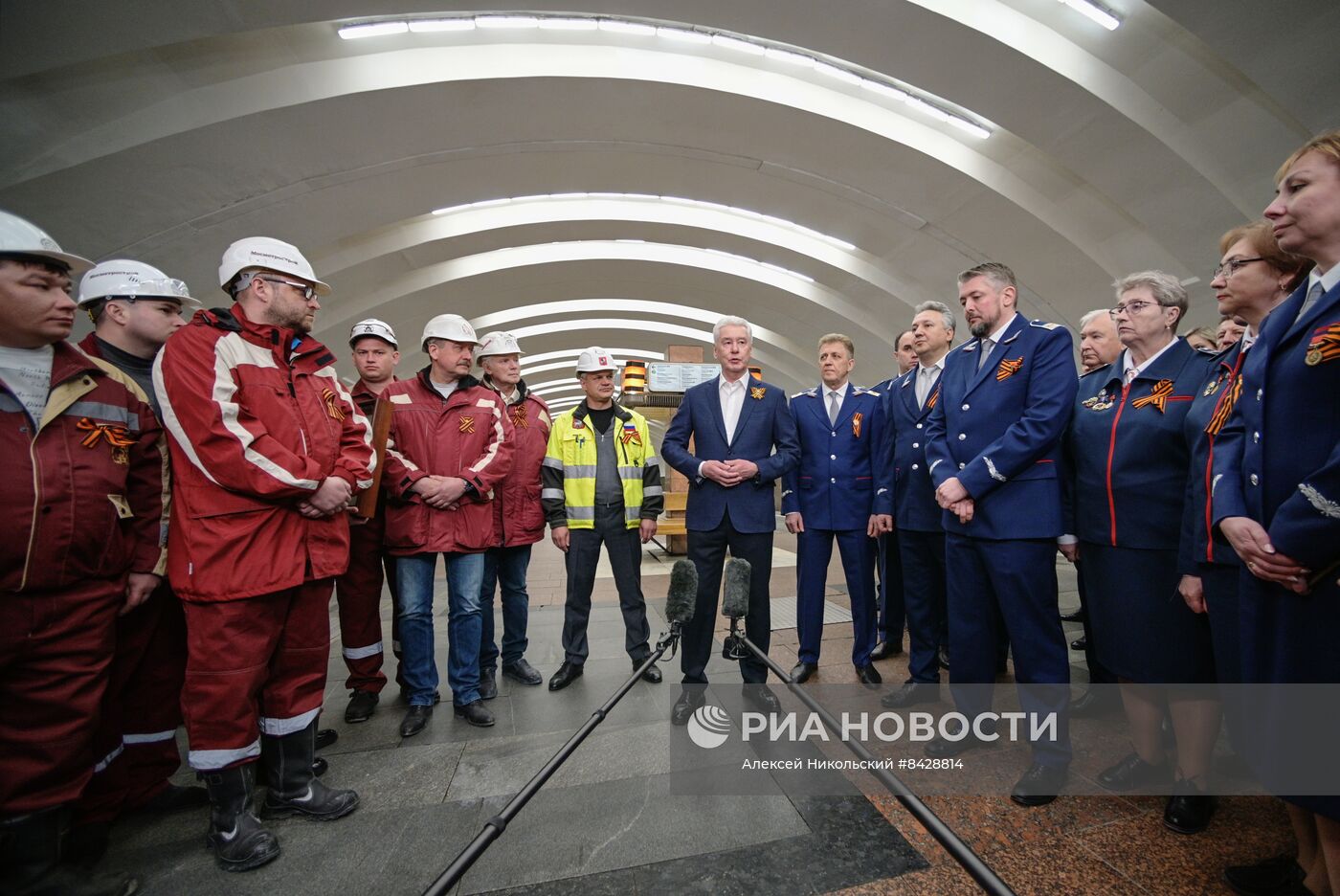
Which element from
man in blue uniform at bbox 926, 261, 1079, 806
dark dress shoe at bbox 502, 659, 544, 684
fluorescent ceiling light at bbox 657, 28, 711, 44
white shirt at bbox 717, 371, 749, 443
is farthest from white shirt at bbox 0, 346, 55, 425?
fluorescent ceiling light at bbox 657, 28, 711, 44

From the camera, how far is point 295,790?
2193 millimetres

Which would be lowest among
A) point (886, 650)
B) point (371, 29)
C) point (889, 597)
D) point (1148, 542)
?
point (886, 650)

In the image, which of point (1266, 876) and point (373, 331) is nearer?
point (1266, 876)

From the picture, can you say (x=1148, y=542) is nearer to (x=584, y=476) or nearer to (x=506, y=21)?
(x=584, y=476)

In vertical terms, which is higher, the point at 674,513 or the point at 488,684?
the point at 674,513

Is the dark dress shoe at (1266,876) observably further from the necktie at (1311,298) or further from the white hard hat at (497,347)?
the white hard hat at (497,347)

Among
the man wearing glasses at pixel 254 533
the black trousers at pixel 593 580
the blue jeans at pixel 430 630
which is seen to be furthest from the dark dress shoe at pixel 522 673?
the man wearing glasses at pixel 254 533

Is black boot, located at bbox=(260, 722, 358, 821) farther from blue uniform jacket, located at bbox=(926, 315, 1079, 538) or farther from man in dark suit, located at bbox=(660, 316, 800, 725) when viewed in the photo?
blue uniform jacket, located at bbox=(926, 315, 1079, 538)

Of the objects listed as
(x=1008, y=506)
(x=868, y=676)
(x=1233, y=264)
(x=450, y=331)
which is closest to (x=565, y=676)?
(x=868, y=676)

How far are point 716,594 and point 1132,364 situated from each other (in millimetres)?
2302

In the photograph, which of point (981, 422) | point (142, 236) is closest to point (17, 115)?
point (142, 236)

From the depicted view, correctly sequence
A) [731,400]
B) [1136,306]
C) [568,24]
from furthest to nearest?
[568,24]
[731,400]
[1136,306]

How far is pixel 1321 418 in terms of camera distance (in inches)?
57.6

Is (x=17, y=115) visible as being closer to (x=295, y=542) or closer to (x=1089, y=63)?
(x=295, y=542)
